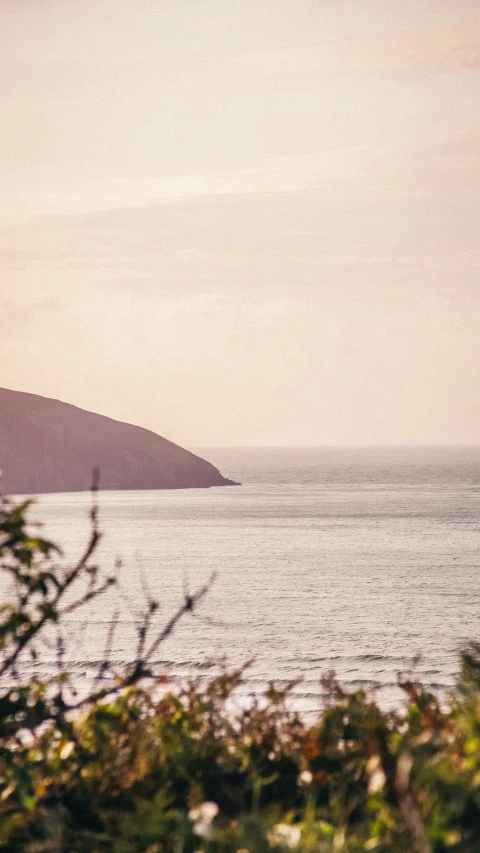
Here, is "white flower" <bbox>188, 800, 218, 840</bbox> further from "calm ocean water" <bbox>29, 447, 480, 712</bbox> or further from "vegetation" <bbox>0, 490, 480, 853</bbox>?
"calm ocean water" <bbox>29, 447, 480, 712</bbox>

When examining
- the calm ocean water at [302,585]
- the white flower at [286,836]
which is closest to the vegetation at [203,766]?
the white flower at [286,836]

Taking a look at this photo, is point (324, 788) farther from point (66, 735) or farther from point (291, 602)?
point (291, 602)

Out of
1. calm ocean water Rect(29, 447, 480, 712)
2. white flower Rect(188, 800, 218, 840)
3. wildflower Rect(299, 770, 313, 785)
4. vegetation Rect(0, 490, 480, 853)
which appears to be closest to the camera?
white flower Rect(188, 800, 218, 840)

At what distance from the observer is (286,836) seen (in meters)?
2.60

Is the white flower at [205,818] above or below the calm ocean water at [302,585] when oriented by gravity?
above

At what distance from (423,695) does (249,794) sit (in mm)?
1005

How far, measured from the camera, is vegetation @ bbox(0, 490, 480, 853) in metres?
2.81

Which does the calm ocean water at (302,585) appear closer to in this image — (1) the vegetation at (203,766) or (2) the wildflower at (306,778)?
(1) the vegetation at (203,766)

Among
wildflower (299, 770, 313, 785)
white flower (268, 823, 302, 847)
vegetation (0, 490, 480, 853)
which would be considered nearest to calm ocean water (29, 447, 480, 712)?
vegetation (0, 490, 480, 853)

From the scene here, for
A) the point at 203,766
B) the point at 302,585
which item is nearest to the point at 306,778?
the point at 203,766

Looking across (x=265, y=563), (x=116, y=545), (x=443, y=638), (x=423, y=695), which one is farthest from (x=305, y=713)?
(x=116, y=545)

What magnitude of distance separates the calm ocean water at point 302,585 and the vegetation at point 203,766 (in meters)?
0.41

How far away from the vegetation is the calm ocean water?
0.41m

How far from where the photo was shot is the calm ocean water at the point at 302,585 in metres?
45.2
